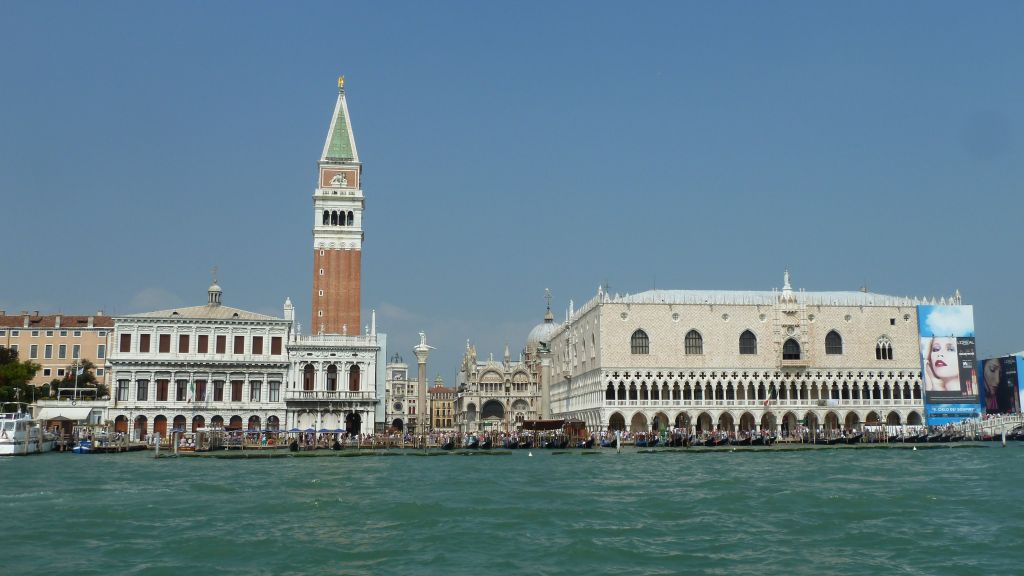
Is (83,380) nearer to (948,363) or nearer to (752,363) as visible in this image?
(752,363)

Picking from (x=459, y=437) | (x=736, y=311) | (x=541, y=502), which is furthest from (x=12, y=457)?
(x=736, y=311)

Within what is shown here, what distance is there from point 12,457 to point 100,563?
107ft

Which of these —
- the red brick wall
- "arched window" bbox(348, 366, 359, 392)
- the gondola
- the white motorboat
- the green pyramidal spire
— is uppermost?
the green pyramidal spire

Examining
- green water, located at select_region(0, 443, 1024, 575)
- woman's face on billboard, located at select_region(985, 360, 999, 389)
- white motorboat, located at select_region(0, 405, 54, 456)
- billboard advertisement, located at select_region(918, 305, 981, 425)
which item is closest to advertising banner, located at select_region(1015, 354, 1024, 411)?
woman's face on billboard, located at select_region(985, 360, 999, 389)

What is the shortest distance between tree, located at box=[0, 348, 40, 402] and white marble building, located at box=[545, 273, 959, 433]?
33.2 m

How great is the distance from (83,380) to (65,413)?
29.5 ft

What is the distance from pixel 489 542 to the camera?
17.7m

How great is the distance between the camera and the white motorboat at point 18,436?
45094mm

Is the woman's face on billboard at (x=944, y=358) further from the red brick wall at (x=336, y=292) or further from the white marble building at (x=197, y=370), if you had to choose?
the white marble building at (x=197, y=370)

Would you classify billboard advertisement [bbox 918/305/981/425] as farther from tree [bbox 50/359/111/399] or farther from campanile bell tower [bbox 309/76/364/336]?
tree [bbox 50/359/111/399]

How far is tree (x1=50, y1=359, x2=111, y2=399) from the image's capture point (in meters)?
61.0

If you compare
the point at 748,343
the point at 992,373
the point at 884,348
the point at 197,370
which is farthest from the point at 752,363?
the point at 197,370

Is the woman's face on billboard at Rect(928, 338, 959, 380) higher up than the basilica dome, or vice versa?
the basilica dome

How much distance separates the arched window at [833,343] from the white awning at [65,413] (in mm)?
43766
